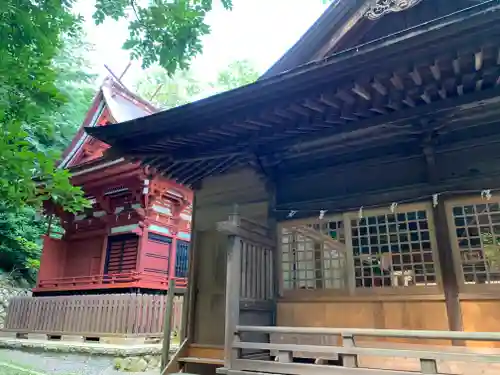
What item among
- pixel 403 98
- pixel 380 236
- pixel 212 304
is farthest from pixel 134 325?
pixel 403 98

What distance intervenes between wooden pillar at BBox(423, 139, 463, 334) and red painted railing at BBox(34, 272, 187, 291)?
26.9 feet

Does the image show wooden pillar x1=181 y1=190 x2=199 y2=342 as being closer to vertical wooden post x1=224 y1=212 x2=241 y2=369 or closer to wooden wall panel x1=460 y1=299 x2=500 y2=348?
vertical wooden post x1=224 y1=212 x2=241 y2=369

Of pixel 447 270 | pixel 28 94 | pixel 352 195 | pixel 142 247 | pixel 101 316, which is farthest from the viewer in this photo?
pixel 142 247

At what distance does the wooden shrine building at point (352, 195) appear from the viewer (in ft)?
13.0

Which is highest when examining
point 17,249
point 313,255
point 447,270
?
point 17,249

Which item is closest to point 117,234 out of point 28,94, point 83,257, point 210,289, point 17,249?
point 83,257

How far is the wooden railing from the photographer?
11.3 feet

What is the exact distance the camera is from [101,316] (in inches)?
430

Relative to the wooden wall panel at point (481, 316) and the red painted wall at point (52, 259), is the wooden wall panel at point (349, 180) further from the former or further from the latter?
the red painted wall at point (52, 259)

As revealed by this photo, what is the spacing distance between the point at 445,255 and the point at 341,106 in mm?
2264

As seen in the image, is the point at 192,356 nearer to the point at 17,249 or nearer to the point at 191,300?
the point at 191,300

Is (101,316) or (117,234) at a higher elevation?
(117,234)

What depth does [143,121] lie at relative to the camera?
5.43m

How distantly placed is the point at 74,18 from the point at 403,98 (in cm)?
417
